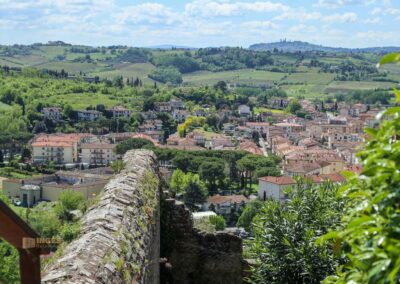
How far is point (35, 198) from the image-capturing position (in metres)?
72.8

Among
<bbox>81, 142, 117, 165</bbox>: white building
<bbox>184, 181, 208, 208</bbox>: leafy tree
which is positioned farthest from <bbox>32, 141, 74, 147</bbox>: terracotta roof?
<bbox>184, 181, 208, 208</bbox>: leafy tree

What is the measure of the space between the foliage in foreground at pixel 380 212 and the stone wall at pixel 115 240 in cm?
247

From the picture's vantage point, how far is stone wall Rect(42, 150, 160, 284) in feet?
16.1

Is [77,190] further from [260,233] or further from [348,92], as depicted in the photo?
[348,92]

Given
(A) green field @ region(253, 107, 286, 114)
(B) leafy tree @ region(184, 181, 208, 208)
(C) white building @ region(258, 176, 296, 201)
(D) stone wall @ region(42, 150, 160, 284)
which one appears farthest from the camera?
(A) green field @ region(253, 107, 286, 114)

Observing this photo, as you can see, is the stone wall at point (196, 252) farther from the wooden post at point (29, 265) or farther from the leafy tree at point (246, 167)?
the leafy tree at point (246, 167)

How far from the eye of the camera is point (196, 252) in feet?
39.4

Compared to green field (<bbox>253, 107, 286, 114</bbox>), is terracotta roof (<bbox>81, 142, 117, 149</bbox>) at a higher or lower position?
higher

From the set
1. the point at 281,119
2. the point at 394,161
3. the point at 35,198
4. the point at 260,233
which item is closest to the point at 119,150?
the point at 35,198

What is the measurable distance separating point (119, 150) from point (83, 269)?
8297 cm

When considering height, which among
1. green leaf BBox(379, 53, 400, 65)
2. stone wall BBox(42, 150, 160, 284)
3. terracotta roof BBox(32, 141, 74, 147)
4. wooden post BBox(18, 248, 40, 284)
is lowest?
terracotta roof BBox(32, 141, 74, 147)

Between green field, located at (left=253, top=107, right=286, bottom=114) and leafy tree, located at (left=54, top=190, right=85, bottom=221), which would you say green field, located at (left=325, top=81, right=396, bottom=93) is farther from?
leafy tree, located at (left=54, top=190, right=85, bottom=221)

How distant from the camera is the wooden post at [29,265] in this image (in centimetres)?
283

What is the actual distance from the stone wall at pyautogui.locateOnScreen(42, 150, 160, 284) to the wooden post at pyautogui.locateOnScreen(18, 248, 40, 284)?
1.63 m
